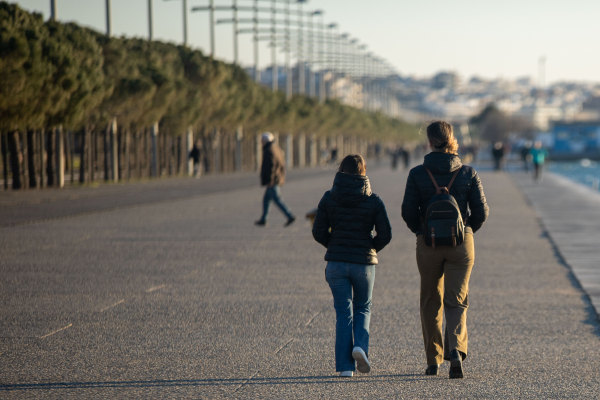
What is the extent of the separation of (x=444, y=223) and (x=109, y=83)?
30.7 metres

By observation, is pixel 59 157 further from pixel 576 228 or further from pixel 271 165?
pixel 576 228

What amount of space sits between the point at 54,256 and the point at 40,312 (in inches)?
176

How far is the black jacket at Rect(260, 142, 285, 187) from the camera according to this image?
57.3ft

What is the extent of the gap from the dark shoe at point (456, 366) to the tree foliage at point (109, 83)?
928 inches

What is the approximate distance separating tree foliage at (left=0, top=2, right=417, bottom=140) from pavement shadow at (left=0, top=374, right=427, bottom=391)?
22909 millimetres

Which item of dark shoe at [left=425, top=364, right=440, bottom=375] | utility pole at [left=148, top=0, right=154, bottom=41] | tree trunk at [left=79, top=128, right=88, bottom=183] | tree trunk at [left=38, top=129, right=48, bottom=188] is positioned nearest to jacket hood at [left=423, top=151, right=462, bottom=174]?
dark shoe at [left=425, top=364, right=440, bottom=375]

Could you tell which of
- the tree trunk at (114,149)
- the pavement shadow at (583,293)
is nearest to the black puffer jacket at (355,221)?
the pavement shadow at (583,293)

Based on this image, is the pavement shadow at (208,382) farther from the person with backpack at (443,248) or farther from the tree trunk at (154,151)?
the tree trunk at (154,151)

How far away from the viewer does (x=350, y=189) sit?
5.97m

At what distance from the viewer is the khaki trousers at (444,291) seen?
5.96 m

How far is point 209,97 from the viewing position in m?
50.8

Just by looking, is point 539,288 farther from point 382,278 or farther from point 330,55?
point 330,55

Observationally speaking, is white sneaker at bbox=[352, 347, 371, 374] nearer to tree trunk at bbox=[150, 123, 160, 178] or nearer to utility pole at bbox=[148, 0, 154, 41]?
utility pole at bbox=[148, 0, 154, 41]

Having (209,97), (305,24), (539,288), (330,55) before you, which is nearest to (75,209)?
(539,288)
